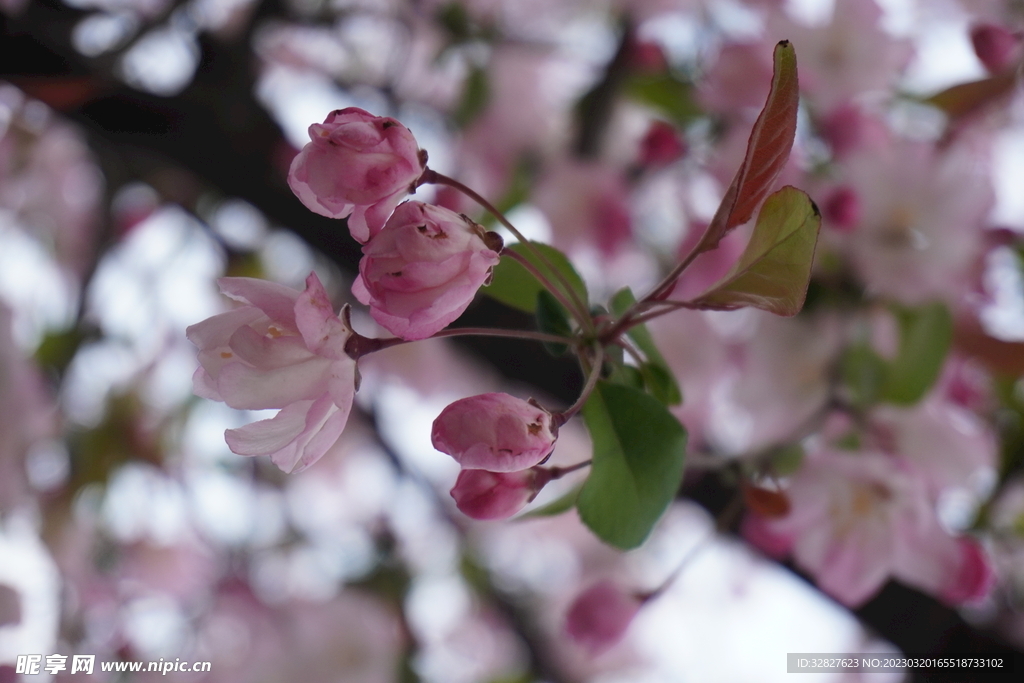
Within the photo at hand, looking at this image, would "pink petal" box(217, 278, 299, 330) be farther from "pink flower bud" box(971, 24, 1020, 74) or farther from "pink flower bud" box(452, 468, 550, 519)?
"pink flower bud" box(971, 24, 1020, 74)

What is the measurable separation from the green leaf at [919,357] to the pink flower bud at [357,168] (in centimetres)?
55

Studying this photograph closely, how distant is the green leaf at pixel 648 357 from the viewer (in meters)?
0.44

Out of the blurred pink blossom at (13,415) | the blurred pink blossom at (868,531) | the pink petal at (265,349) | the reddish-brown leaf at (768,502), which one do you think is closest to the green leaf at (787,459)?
the blurred pink blossom at (868,531)

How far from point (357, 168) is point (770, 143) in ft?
0.62

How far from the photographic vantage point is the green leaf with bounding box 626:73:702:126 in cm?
103

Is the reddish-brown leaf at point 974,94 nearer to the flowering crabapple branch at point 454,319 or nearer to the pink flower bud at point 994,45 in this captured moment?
the pink flower bud at point 994,45

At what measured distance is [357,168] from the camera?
0.32 m

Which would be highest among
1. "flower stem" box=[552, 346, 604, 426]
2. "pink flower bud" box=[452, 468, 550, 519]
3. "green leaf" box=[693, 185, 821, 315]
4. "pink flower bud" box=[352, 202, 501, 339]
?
"green leaf" box=[693, 185, 821, 315]

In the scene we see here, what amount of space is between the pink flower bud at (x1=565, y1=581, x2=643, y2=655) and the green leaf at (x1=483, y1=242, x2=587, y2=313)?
31 centimetres

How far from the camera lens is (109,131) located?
0.96 m

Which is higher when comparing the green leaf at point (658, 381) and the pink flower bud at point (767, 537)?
the green leaf at point (658, 381)

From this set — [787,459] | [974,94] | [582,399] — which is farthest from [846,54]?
[582,399]

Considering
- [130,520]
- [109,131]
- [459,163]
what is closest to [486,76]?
[459,163]

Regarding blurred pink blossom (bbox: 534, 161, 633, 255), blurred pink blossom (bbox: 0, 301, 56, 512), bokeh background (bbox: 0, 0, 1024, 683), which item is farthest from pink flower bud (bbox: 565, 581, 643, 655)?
blurred pink blossom (bbox: 0, 301, 56, 512)
